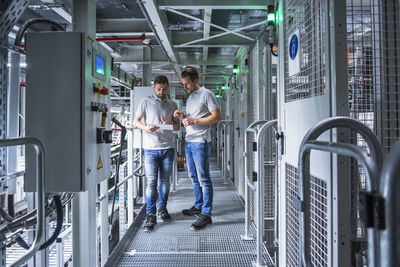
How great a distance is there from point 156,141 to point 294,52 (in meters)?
2.13

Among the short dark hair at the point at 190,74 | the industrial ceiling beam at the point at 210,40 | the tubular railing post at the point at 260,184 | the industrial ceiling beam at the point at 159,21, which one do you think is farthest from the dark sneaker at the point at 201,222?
the industrial ceiling beam at the point at 210,40

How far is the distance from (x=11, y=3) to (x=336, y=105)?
6.14 ft

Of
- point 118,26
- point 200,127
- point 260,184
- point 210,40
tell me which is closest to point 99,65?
point 200,127

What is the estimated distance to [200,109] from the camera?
356 cm

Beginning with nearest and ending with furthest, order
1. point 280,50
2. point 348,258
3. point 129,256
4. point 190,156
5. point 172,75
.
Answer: point 348,258 → point 280,50 → point 129,256 → point 190,156 → point 172,75

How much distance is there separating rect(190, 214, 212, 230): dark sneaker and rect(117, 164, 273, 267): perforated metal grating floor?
61 mm

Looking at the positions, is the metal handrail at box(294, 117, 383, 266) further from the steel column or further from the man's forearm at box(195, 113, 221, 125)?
the man's forearm at box(195, 113, 221, 125)

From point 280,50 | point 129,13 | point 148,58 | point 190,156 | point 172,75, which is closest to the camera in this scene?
point 280,50

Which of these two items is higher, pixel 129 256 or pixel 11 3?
pixel 11 3

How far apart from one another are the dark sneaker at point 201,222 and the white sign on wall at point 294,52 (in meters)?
2.24

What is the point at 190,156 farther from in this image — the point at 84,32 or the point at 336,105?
the point at 336,105

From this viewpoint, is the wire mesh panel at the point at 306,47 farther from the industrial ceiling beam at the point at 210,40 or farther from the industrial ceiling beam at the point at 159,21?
the industrial ceiling beam at the point at 210,40

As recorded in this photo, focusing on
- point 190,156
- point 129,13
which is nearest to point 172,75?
point 129,13

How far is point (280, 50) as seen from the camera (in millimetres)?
2357
